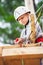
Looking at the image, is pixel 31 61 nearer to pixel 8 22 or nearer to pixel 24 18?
pixel 24 18

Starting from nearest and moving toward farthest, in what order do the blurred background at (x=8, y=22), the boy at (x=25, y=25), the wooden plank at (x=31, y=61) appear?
the wooden plank at (x=31, y=61) < the boy at (x=25, y=25) < the blurred background at (x=8, y=22)

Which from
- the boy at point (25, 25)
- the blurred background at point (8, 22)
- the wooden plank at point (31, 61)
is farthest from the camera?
the blurred background at point (8, 22)

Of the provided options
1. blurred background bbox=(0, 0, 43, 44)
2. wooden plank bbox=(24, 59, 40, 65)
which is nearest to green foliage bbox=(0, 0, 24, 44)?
blurred background bbox=(0, 0, 43, 44)

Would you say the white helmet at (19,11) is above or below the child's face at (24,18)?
above

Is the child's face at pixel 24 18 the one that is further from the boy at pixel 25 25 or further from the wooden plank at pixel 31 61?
the wooden plank at pixel 31 61

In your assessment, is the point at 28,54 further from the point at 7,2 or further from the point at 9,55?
the point at 7,2

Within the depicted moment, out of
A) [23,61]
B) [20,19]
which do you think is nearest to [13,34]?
[20,19]

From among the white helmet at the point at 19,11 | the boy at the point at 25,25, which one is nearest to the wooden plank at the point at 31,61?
the boy at the point at 25,25

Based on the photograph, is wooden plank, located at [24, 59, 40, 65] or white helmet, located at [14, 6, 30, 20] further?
white helmet, located at [14, 6, 30, 20]

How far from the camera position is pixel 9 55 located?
0.75m

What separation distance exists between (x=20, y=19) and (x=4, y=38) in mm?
220

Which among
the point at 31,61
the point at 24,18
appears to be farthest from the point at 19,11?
the point at 31,61

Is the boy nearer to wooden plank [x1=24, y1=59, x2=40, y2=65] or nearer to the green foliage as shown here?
the green foliage

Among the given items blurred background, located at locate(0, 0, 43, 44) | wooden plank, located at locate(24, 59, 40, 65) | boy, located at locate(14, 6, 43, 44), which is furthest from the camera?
A: blurred background, located at locate(0, 0, 43, 44)
